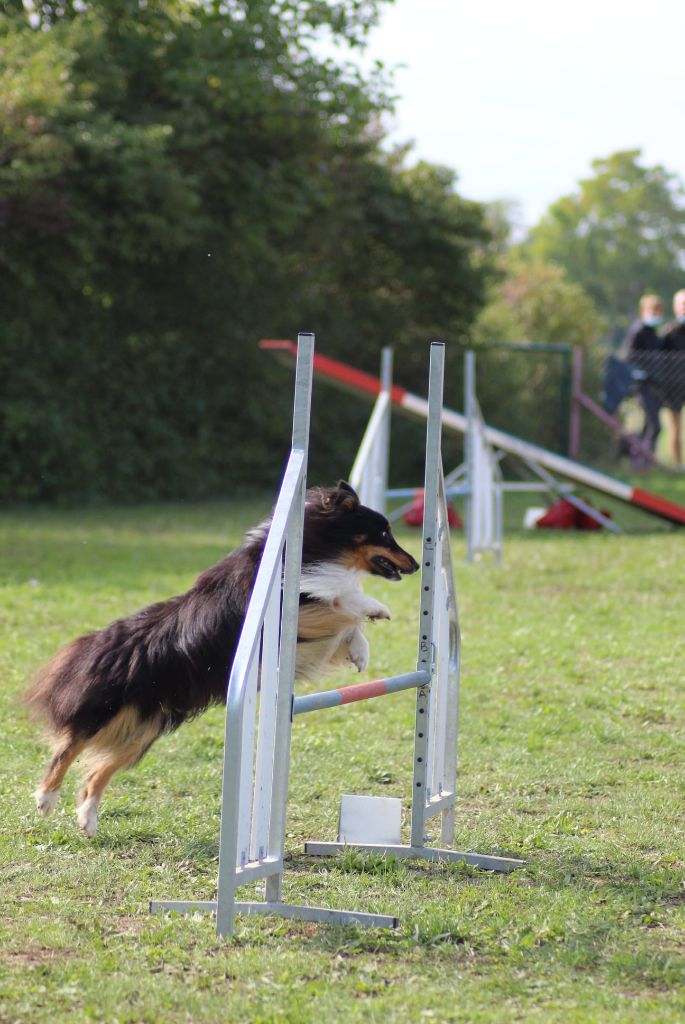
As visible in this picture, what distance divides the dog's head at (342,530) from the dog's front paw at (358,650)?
0.27 meters

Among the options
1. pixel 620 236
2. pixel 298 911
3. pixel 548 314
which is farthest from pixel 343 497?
pixel 620 236

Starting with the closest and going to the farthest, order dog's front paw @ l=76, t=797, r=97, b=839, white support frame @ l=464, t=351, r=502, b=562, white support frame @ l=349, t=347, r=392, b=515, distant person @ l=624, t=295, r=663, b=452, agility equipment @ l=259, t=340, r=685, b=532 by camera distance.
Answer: dog's front paw @ l=76, t=797, r=97, b=839, white support frame @ l=349, t=347, r=392, b=515, white support frame @ l=464, t=351, r=502, b=562, agility equipment @ l=259, t=340, r=685, b=532, distant person @ l=624, t=295, r=663, b=452

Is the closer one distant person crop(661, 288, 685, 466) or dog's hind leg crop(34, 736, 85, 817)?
dog's hind leg crop(34, 736, 85, 817)

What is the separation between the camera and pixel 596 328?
25.5 metres

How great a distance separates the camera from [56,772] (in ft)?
14.5

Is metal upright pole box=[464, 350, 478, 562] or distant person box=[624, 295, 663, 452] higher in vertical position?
distant person box=[624, 295, 663, 452]

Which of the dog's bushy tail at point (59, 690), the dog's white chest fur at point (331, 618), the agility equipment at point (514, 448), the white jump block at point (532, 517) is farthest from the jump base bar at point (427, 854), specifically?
the white jump block at point (532, 517)

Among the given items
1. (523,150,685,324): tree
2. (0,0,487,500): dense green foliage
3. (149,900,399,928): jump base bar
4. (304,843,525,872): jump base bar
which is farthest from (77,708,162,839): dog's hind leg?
(523,150,685,324): tree

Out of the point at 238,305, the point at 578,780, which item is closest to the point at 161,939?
the point at 578,780

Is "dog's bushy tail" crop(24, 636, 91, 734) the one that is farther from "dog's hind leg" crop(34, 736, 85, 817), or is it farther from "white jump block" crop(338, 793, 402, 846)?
"white jump block" crop(338, 793, 402, 846)

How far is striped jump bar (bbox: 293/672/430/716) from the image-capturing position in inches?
142

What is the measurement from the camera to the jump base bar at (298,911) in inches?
135

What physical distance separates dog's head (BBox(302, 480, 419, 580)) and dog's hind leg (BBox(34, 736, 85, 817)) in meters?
1.09

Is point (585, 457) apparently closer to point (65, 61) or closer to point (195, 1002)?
point (65, 61)
